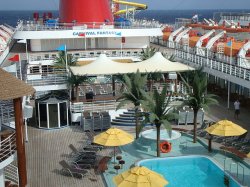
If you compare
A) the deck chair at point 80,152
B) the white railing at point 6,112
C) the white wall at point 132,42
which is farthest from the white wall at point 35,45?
the deck chair at point 80,152

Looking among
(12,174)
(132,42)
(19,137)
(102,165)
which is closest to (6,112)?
(12,174)

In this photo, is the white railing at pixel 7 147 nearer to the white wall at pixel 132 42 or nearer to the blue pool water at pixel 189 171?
the blue pool water at pixel 189 171

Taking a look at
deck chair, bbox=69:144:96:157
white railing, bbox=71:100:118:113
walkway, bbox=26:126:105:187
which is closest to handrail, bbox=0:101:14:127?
walkway, bbox=26:126:105:187

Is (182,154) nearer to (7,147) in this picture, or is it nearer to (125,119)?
(125,119)

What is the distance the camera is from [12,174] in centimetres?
1245

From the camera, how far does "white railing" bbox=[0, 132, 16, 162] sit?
10715 millimetres

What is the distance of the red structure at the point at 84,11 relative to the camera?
93.1ft

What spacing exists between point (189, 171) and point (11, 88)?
6365 millimetres

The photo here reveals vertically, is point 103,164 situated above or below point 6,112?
below

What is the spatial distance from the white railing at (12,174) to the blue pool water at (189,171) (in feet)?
12.9

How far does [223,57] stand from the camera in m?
25.5

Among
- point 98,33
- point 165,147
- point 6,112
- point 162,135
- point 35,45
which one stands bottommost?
point 165,147

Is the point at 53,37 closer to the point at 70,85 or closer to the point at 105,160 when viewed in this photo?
the point at 70,85

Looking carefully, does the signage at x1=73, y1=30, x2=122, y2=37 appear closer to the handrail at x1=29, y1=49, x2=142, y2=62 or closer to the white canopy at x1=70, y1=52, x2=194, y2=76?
the handrail at x1=29, y1=49, x2=142, y2=62
